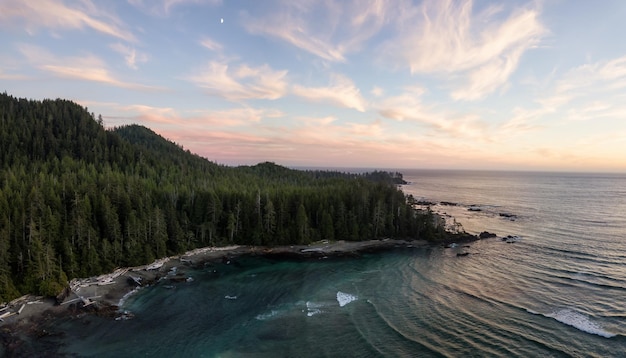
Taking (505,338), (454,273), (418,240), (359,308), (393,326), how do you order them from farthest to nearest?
(418,240), (454,273), (359,308), (393,326), (505,338)

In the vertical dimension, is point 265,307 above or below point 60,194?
below

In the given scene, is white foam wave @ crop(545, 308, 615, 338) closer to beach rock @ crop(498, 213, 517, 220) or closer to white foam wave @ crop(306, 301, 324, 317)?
white foam wave @ crop(306, 301, 324, 317)

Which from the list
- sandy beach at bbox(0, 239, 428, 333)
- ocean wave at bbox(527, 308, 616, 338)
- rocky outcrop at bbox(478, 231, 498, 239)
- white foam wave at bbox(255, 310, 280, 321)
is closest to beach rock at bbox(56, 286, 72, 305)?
sandy beach at bbox(0, 239, 428, 333)

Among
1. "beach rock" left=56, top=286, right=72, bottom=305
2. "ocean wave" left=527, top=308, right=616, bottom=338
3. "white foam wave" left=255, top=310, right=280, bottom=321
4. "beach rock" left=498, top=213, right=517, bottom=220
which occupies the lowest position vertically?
"white foam wave" left=255, top=310, right=280, bottom=321

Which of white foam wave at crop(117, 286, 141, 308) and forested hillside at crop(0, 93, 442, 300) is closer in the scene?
white foam wave at crop(117, 286, 141, 308)

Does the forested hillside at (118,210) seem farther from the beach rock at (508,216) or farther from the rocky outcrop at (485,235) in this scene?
the beach rock at (508,216)

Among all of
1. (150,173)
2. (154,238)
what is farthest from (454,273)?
(150,173)

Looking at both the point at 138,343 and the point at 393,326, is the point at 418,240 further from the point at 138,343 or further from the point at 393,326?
the point at 138,343
